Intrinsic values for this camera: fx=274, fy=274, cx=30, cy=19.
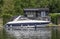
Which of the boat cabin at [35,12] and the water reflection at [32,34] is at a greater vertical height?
the water reflection at [32,34]

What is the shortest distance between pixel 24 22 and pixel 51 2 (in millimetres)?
21418

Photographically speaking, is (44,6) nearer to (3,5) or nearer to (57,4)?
(57,4)

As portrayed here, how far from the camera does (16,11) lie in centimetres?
6244

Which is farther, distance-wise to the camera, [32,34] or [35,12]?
[35,12]

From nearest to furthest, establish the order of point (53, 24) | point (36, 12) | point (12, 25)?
point (12, 25), point (53, 24), point (36, 12)

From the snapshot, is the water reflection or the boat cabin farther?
the boat cabin

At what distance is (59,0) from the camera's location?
6531 cm

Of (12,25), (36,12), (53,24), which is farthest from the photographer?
(36,12)

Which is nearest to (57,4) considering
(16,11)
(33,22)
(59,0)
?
(59,0)

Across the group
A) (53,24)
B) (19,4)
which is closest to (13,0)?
(19,4)

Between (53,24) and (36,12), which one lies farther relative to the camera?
(36,12)

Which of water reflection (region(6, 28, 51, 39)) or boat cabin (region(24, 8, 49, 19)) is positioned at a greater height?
water reflection (region(6, 28, 51, 39))

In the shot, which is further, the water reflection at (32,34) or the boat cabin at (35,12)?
the boat cabin at (35,12)

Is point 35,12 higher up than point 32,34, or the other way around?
point 32,34
